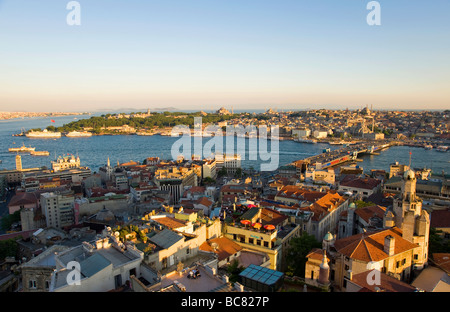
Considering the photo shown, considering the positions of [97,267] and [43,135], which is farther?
[43,135]

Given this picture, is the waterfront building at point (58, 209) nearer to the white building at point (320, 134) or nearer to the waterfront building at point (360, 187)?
the waterfront building at point (360, 187)

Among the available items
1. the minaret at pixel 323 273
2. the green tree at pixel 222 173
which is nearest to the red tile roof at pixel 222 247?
the minaret at pixel 323 273

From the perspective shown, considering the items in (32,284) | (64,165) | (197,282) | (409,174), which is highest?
(409,174)

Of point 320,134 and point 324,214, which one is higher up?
point 324,214

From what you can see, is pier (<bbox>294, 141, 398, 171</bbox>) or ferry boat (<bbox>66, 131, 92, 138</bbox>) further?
ferry boat (<bbox>66, 131, 92, 138</bbox>)

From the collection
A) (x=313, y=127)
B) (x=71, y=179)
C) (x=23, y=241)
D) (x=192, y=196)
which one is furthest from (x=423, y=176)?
(x=313, y=127)

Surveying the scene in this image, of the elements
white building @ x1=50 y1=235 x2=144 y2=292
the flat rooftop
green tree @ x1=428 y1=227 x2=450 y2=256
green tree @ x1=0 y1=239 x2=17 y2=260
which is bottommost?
green tree @ x1=0 y1=239 x2=17 y2=260
